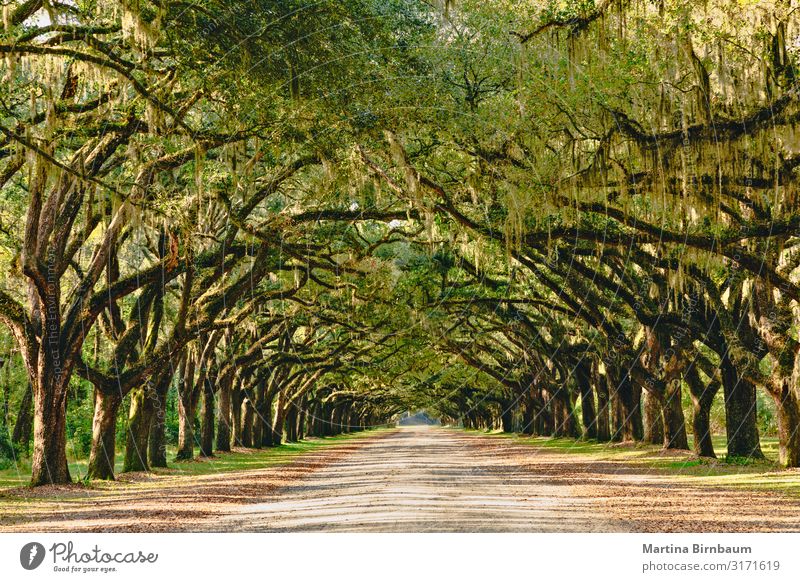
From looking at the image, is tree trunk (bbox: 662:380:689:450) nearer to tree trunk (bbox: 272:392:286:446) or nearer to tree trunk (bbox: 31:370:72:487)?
tree trunk (bbox: 31:370:72:487)

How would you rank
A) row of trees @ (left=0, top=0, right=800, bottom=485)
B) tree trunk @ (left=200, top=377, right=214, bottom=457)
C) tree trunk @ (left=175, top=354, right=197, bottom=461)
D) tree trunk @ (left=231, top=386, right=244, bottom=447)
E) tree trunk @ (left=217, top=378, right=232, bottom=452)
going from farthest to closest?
tree trunk @ (left=231, top=386, right=244, bottom=447) < tree trunk @ (left=217, top=378, right=232, bottom=452) < tree trunk @ (left=200, top=377, right=214, bottom=457) < tree trunk @ (left=175, top=354, right=197, bottom=461) < row of trees @ (left=0, top=0, right=800, bottom=485)

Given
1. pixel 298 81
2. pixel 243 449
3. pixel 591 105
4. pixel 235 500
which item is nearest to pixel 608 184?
pixel 591 105

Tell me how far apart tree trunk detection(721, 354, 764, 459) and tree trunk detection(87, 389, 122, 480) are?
16.4 m

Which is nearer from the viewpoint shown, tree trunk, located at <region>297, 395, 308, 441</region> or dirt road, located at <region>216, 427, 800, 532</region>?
dirt road, located at <region>216, 427, 800, 532</region>

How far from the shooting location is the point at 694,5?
50.9 feet

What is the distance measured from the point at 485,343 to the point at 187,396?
20.5 m

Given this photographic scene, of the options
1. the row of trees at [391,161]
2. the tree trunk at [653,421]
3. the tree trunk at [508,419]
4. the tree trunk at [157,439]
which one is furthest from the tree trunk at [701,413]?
the tree trunk at [508,419]

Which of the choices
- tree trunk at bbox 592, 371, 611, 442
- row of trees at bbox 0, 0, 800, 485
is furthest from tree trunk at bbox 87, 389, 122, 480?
tree trunk at bbox 592, 371, 611, 442

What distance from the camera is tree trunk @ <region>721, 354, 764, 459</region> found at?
83.3ft

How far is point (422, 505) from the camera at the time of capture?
15.1m

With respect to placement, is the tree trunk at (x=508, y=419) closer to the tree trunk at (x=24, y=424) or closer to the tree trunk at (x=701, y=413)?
the tree trunk at (x=701, y=413)
